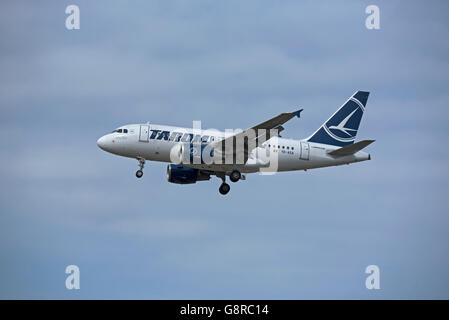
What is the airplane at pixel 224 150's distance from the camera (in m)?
65.5

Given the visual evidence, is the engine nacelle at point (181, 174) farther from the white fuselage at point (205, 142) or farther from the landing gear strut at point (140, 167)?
the landing gear strut at point (140, 167)

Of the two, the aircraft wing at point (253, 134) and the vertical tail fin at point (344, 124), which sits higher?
the vertical tail fin at point (344, 124)

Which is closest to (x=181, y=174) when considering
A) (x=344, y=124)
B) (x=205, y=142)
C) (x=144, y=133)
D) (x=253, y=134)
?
(x=205, y=142)

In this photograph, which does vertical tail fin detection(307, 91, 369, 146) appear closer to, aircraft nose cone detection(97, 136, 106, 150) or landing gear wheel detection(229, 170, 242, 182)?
landing gear wheel detection(229, 170, 242, 182)

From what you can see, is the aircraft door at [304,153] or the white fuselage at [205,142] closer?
the white fuselage at [205,142]

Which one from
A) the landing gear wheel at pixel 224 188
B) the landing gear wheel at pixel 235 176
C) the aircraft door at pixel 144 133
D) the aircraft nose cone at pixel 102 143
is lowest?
the landing gear wheel at pixel 224 188

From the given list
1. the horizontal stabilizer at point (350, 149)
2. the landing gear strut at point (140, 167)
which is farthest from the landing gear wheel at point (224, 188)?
the horizontal stabilizer at point (350, 149)

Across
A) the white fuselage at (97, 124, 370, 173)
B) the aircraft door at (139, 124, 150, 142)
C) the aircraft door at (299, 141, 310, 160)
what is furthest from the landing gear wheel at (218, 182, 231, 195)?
the aircraft door at (139, 124, 150, 142)

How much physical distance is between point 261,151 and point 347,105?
9.36 m

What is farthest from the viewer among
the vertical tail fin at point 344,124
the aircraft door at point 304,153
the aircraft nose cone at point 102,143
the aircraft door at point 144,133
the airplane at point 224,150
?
the vertical tail fin at point 344,124

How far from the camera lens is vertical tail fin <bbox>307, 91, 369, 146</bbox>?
7000 cm

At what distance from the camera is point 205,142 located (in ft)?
218
